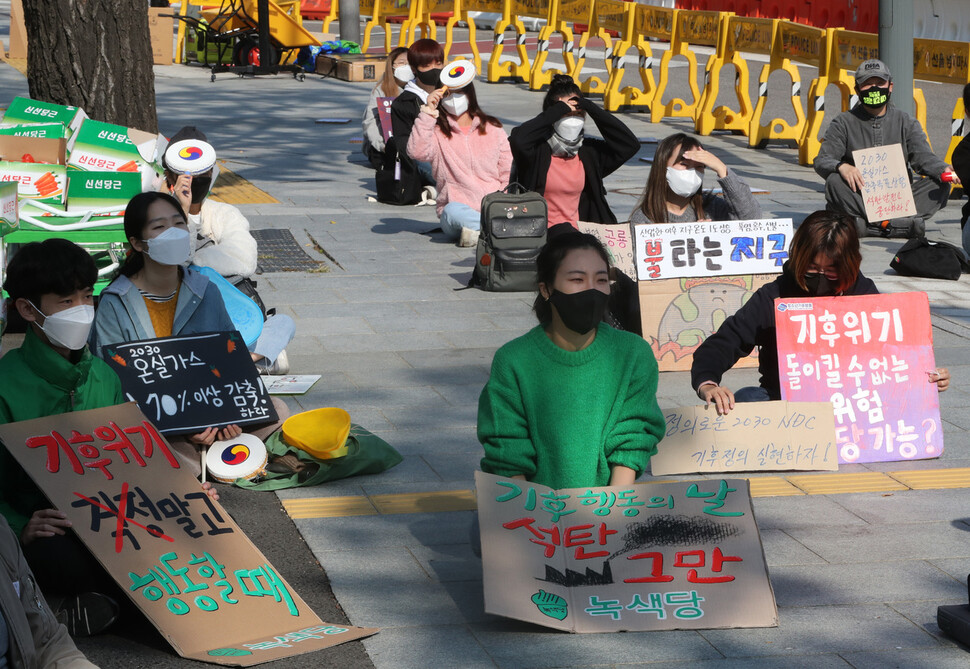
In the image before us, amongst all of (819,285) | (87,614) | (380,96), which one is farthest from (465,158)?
(87,614)

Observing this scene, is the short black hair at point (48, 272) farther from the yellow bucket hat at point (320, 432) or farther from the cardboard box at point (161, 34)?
the cardboard box at point (161, 34)

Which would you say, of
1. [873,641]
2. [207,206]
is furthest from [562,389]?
[207,206]

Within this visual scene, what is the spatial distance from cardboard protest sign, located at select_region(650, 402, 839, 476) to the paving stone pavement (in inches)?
8.8

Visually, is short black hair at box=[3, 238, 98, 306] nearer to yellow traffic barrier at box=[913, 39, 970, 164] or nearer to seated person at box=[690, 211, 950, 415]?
seated person at box=[690, 211, 950, 415]

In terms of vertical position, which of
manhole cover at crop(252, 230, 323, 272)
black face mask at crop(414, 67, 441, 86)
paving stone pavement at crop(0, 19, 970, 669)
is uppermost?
black face mask at crop(414, 67, 441, 86)

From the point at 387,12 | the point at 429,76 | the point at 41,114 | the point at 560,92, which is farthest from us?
the point at 387,12

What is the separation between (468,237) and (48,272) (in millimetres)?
6364

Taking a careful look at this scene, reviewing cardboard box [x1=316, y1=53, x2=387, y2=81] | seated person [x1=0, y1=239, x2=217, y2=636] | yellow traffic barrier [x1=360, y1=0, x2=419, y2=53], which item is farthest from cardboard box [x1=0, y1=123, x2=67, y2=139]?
yellow traffic barrier [x1=360, y1=0, x2=419, y2=53]

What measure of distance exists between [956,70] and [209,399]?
10604mm

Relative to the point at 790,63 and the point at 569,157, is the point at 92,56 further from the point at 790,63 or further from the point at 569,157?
the point at 790,63

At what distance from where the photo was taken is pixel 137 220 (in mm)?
5062

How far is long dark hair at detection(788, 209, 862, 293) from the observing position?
530 cm

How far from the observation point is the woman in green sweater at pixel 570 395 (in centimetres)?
417

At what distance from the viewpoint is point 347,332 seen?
314 inches
